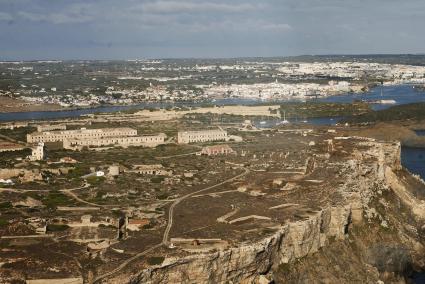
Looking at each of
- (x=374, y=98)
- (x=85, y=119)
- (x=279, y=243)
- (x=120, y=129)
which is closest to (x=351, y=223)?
(x=279, y=243)

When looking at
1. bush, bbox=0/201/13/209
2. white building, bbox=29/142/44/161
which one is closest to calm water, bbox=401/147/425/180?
white building, bbox=29/142/44/161

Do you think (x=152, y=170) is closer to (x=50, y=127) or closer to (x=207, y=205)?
(x=207, y=205)

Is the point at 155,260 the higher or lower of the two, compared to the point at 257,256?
higher

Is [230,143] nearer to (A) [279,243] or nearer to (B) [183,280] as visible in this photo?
(A) [279,243]

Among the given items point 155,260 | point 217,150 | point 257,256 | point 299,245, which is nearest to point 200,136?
point 217,150

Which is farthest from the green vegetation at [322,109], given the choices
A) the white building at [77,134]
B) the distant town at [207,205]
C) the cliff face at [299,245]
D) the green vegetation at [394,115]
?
the cliff face at [299,245]
